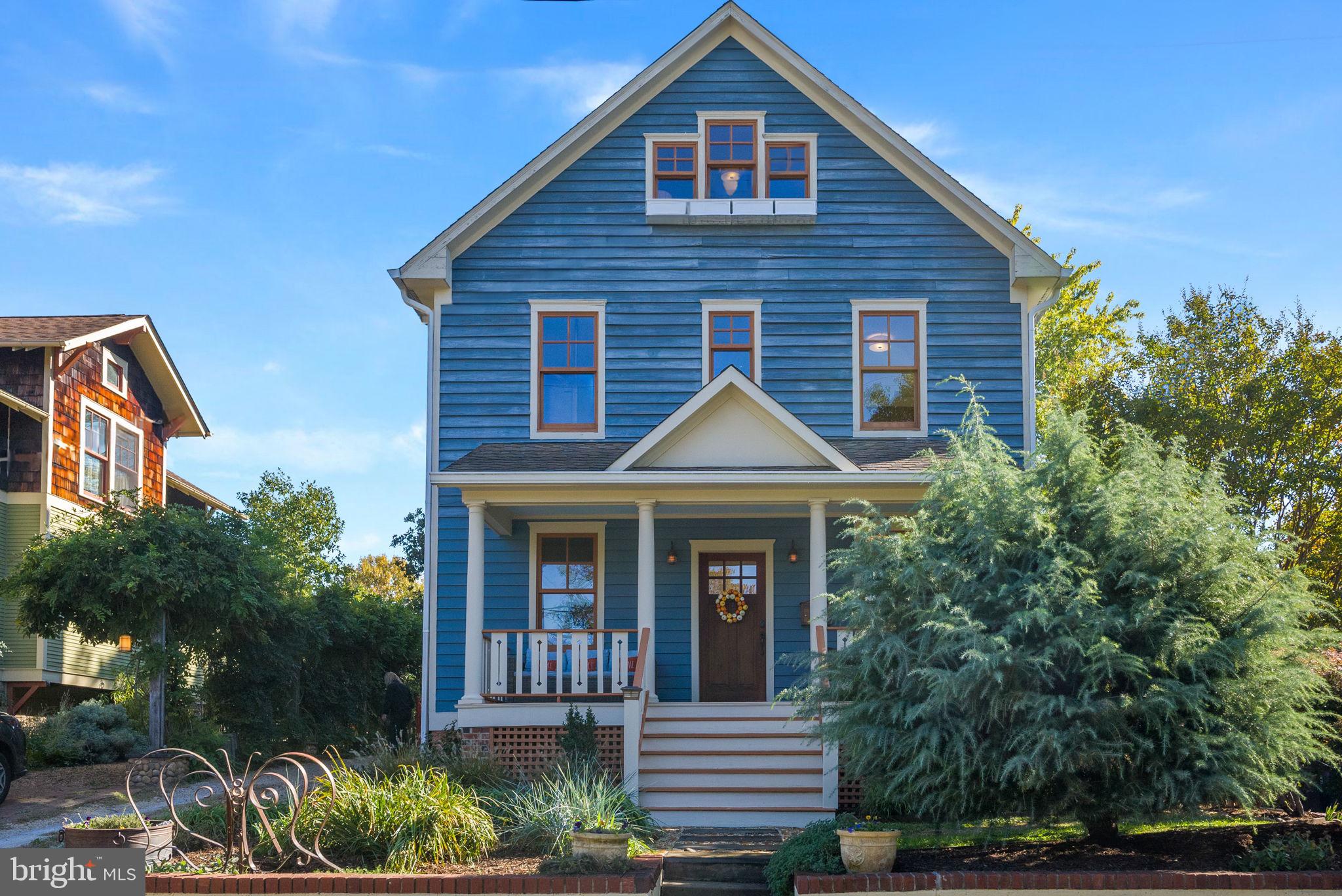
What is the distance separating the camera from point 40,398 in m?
22.2

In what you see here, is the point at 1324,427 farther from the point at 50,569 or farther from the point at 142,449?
the point at 142,449

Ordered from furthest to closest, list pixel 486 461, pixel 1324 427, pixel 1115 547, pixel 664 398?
pixel 1324 427, pixel 664 398, pixel 486 461, pixel 1115 547

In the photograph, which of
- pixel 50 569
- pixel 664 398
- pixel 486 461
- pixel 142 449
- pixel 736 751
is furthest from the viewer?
pixel 142 449

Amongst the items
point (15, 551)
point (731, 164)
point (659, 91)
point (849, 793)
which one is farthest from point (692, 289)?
point (15, 551)

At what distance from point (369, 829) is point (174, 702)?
1250 cm

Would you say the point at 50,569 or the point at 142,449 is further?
the point at 142,449

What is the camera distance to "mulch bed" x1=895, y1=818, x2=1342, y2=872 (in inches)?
376

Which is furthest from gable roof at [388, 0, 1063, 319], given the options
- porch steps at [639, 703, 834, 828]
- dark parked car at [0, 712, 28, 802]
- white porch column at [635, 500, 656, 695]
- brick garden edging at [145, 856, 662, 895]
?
brick garden edging at [145, 856, 662, 895]

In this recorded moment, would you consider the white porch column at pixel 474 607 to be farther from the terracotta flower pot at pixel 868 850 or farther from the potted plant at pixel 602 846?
the terracotta flower pot at pixel 868 850

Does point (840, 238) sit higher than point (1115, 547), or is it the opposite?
point (840, 238)

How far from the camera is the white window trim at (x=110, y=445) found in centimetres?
2347

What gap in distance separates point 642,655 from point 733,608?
2504mm

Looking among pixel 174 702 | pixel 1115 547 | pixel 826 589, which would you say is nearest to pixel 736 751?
pixel 826 589

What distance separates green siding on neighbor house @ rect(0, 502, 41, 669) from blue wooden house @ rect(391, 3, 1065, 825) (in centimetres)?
977
